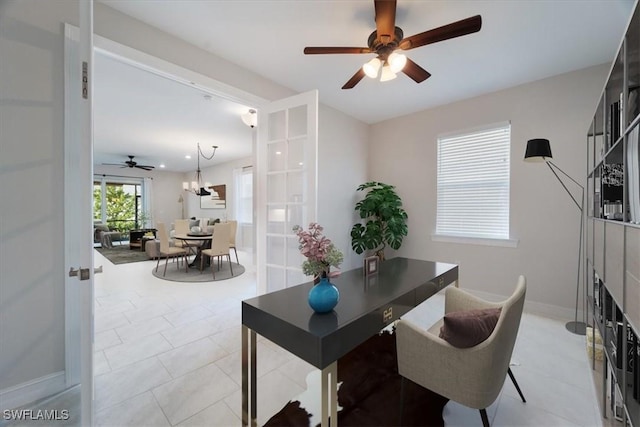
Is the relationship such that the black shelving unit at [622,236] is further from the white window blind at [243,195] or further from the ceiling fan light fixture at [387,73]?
the white window blind at [243,195]

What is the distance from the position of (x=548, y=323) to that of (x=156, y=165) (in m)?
10.5

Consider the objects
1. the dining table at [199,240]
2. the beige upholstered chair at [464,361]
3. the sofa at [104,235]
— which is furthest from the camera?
the sofa at [104,235]

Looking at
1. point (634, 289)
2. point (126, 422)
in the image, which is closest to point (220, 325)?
point (126, 422)

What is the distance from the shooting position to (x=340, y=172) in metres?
3.93

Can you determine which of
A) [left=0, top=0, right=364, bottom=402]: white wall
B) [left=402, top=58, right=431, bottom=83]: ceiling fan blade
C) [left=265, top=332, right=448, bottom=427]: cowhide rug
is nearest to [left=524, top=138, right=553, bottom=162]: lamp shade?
[left=402, top=58, right=431, bottom=83]: ceiling fan blade

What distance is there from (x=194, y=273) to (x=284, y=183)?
3385 millimetres

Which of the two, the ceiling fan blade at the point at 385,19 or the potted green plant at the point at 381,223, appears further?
the potted green plant at the point at 381,223

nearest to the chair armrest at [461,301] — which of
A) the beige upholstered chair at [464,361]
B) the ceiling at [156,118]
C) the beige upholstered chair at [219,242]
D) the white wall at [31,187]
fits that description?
the beige upholstered chair at [464,361]

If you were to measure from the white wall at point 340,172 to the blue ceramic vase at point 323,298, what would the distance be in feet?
7.78

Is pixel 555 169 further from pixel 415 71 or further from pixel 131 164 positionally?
pixel 131 164

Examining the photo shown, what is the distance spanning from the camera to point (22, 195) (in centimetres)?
163

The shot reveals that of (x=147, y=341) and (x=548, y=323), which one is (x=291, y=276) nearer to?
(x=147, y=341)

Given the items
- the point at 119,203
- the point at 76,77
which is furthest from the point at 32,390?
the point at 119,203

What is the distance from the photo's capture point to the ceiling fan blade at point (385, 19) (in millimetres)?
1597
